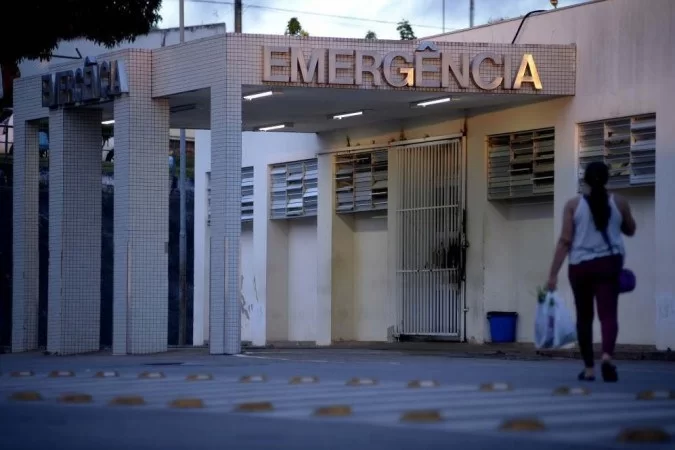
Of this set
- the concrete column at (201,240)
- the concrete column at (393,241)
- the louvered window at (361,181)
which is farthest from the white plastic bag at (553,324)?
the concrete column at (201,240)

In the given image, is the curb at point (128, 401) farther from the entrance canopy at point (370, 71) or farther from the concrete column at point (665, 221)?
the concrete column at point (665, 221)

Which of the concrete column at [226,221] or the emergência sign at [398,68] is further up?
the emergência sign at [398,68]

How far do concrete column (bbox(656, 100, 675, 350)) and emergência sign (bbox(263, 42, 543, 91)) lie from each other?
2.60 metres

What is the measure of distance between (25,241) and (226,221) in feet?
22.3

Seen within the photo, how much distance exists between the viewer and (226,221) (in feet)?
73.7

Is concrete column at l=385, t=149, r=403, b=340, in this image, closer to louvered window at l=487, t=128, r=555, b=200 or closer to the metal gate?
the metal gate

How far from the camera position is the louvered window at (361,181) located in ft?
99.8

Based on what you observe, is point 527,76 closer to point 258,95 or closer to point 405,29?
point 258,95

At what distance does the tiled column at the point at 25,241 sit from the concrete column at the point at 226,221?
6.39m

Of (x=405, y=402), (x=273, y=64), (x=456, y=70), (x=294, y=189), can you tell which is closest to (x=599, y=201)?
(x=405, y=402)

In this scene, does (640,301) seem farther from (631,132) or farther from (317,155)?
(317,155)

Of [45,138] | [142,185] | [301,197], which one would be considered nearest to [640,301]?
[142,185]

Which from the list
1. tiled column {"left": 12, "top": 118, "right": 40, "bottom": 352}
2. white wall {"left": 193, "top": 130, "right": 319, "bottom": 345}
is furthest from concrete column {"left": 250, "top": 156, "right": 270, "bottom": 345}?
tiled column {"left": 12, "top": 118, "right": 40, "bottom": 352}

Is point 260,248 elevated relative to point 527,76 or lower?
lower
